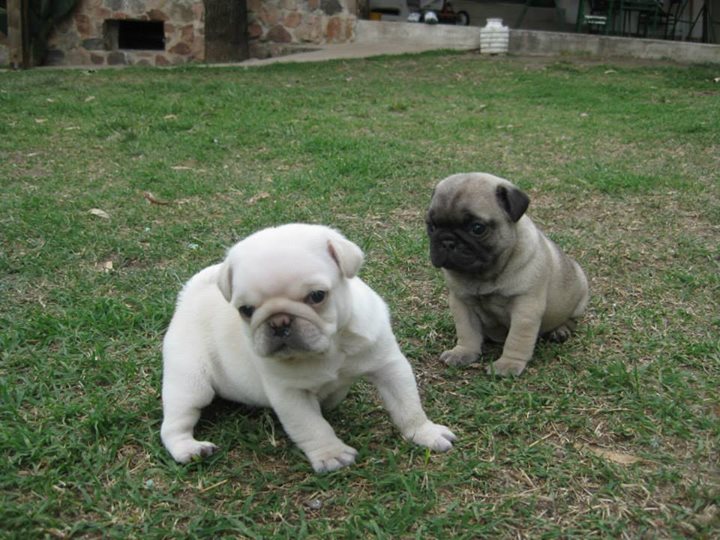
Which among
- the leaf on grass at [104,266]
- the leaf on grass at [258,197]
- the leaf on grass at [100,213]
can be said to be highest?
the leaf on grass at [258,197]

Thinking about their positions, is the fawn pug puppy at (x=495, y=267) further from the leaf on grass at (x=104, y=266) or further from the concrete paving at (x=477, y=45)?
the concrete paving at (x=477, y=45)

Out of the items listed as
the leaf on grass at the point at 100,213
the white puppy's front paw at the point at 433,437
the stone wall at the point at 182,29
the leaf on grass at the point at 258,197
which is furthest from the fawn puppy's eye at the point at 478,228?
the stone wall at the point at 182,29

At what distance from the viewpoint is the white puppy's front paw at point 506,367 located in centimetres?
369

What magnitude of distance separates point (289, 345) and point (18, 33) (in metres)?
14.9

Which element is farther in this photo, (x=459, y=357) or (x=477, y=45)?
(x=477, y=45)

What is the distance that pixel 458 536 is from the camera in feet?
8.36

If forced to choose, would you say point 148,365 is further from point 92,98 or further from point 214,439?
point 92,98

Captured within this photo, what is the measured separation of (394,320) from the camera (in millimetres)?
4328

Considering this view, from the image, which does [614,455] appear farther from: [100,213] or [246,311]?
[100,213]

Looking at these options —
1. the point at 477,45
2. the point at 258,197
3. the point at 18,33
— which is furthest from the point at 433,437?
the point at 18,33

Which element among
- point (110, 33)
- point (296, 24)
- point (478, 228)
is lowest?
point (478, 228)

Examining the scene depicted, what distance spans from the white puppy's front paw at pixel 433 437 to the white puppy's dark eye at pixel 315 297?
78cm

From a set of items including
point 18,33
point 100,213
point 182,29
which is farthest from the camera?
point 182,29

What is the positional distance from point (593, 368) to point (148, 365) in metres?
2.24
